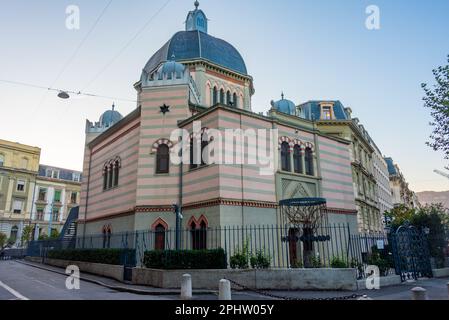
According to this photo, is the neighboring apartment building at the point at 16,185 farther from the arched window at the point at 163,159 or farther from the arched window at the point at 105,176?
the arched window at the point at 163,159

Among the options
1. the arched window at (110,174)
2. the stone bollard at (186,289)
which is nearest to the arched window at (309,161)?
the stone bollard at (186,289)

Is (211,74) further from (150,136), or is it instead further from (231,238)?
(231,238)

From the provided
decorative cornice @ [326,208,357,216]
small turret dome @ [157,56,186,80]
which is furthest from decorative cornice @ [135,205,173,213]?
decorative cornice @ [326,208,357,216]

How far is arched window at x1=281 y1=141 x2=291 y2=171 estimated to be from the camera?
19531mm

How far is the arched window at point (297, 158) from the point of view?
2010 centimetres

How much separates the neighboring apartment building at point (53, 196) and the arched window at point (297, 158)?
43.9m

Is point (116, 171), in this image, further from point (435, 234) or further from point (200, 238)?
point (435, 234)

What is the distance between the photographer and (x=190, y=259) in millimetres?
12914

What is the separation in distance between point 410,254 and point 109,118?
950 inches

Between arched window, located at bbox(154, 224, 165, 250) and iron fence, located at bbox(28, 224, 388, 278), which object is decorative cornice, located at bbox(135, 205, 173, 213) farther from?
iron fence, located at bbox(28, 224, 388, 278)

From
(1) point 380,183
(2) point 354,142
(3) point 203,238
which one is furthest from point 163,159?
(1) point 380,183

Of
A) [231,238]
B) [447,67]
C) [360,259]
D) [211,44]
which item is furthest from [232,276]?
[211,44]

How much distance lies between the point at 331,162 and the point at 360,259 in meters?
9.84

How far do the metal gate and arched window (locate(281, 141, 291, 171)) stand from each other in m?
6.94
